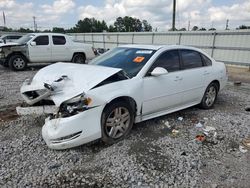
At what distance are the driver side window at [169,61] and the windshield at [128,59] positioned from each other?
18 cm

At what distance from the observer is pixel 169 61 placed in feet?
14.4

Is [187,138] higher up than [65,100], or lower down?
lower down

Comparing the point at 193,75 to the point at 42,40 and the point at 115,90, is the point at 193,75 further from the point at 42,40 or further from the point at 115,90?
the point at 42,40

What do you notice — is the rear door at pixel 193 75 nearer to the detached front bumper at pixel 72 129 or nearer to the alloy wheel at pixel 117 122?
the alloy wheel at pixel 117 122

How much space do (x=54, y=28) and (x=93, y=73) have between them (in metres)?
60.9

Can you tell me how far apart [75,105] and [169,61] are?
7.20ft

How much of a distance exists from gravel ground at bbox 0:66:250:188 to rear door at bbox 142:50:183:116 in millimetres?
422

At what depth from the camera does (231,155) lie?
3.40 meters

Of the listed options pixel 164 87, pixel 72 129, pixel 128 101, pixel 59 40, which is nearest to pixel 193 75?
pixel 164 87

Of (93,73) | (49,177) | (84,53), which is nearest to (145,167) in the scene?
(49,177)

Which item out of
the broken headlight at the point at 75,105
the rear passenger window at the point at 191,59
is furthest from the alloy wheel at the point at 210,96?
the broken headlight at the point at 75,105

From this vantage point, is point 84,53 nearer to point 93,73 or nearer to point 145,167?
point 93,73

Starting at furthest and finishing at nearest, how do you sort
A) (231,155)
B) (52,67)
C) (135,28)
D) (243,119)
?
(135,28), (243,119), (52,67), (231,155)

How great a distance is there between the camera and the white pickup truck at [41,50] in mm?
10141
